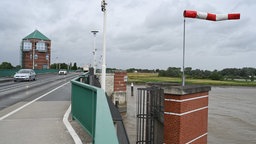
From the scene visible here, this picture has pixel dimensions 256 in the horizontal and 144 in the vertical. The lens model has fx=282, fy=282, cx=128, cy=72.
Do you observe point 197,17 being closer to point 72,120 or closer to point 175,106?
point 175,106

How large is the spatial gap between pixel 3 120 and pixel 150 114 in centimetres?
455

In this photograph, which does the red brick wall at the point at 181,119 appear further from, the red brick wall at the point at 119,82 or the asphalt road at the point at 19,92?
the red brick wall at the point at 119,82

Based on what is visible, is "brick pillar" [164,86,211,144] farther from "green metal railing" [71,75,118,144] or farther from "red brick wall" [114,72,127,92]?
"red brick wall" [114,72,127,92]

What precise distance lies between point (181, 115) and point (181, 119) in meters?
0.09

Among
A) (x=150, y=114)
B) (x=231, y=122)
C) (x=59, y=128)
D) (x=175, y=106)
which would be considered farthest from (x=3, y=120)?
(x=231, y=122)

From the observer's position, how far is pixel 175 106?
6.56m

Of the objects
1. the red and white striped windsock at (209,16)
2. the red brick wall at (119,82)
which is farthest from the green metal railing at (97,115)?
the red brick wall at (119,82)

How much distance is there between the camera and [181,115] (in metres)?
6.50

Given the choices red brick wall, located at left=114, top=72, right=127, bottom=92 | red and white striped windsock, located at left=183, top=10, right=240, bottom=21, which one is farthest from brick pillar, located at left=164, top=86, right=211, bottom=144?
red brick wall, located at left=114, top=72, right=127, bottom=92

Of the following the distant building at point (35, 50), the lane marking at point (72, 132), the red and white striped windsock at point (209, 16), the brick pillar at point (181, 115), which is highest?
the distant building at point (35, 50)

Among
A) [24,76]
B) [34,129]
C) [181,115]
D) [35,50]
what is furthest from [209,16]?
[35,50]

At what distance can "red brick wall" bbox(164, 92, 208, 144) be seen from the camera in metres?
6.50

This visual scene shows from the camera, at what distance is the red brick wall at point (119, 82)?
21641mm

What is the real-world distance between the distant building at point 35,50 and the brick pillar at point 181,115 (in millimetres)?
107082
